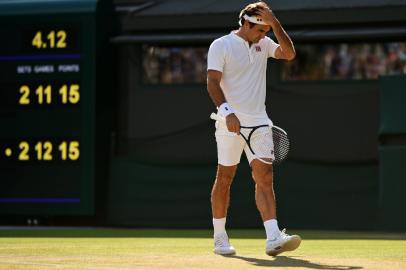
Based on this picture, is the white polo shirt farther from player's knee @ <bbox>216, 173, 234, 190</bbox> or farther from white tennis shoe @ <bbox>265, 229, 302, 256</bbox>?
white tennis shoe @ <bbox>265, 229, 302, 256</bbox>

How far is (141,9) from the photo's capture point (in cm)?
1667

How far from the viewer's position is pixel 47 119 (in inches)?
623

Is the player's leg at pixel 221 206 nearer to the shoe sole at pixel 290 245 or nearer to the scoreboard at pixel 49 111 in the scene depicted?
the shoe sole at pixel 290 245

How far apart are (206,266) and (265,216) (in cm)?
100

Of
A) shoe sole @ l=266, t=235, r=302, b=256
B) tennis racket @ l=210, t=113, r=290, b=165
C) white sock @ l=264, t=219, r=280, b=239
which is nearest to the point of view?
shoe sole @ l=266, t=235, r=302, b=256

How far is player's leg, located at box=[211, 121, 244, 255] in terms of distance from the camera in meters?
8.59

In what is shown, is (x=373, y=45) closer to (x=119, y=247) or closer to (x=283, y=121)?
(x=283, y=121)

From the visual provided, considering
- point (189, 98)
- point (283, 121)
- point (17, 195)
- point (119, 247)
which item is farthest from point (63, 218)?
point (119, 247)

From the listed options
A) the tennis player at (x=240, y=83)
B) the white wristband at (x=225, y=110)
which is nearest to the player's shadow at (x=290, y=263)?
the tennis player at (x=240, y=83)

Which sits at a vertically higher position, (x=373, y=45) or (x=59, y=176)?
(x=373, y=45)

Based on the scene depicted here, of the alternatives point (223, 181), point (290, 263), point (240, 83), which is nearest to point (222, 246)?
point (223, 181)

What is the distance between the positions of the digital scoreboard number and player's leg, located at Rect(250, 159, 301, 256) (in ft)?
24.5

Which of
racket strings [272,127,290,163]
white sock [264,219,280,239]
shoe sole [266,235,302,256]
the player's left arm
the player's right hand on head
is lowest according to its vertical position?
shoe sole [266,235,302,256]

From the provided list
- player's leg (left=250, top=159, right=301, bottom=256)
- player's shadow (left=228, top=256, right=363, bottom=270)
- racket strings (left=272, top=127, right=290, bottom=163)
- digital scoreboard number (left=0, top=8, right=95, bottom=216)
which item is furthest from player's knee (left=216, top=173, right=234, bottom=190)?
digital scoreboard number (left=0, top=8, right=95, bottom=216)
